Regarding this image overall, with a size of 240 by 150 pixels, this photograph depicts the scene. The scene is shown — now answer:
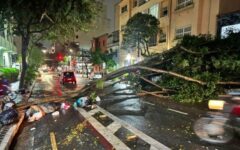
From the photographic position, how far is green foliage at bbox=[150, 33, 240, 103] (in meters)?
15.9

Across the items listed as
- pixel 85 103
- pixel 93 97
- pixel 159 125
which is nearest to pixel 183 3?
pixel 93 97

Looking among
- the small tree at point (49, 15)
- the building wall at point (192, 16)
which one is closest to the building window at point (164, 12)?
the building wall at point (192, 16)

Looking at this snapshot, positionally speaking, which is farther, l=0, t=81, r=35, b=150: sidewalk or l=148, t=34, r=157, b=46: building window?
l=148, t=34, r=157, b=46: building window

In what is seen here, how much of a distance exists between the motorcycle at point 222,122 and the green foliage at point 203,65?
6997 millimetres

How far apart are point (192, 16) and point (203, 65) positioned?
13558 mm

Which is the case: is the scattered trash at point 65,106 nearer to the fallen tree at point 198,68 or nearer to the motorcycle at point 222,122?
the fallen tree at point 198,68

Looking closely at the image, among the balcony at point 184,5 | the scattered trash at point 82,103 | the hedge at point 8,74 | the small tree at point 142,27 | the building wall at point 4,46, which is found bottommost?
the scattered trash at point 82,103

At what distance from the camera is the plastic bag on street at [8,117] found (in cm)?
1139

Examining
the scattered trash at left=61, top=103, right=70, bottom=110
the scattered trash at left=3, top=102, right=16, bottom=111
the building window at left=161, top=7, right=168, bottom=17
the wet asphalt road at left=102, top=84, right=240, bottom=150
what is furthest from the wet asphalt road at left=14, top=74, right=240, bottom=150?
the building window at left=161, top=7, right=168, bottom=17

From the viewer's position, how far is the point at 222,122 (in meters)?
8.11

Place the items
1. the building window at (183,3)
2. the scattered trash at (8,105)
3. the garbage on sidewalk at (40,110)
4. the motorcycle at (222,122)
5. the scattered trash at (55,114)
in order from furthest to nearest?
the building window at (183,3) < the scattered trash at (55,114) < the garbage on sidewalk at (40,110) < the scattered trash at (8,105) < the motorcycle at (222,122)

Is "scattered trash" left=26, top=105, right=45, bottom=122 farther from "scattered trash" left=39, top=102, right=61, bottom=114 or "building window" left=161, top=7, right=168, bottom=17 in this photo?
"building window" left=161, top=7, right=168, bottom=17

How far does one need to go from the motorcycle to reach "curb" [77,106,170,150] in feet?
5.51

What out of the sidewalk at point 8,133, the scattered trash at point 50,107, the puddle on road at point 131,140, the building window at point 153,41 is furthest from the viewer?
the building window at point 153,41
